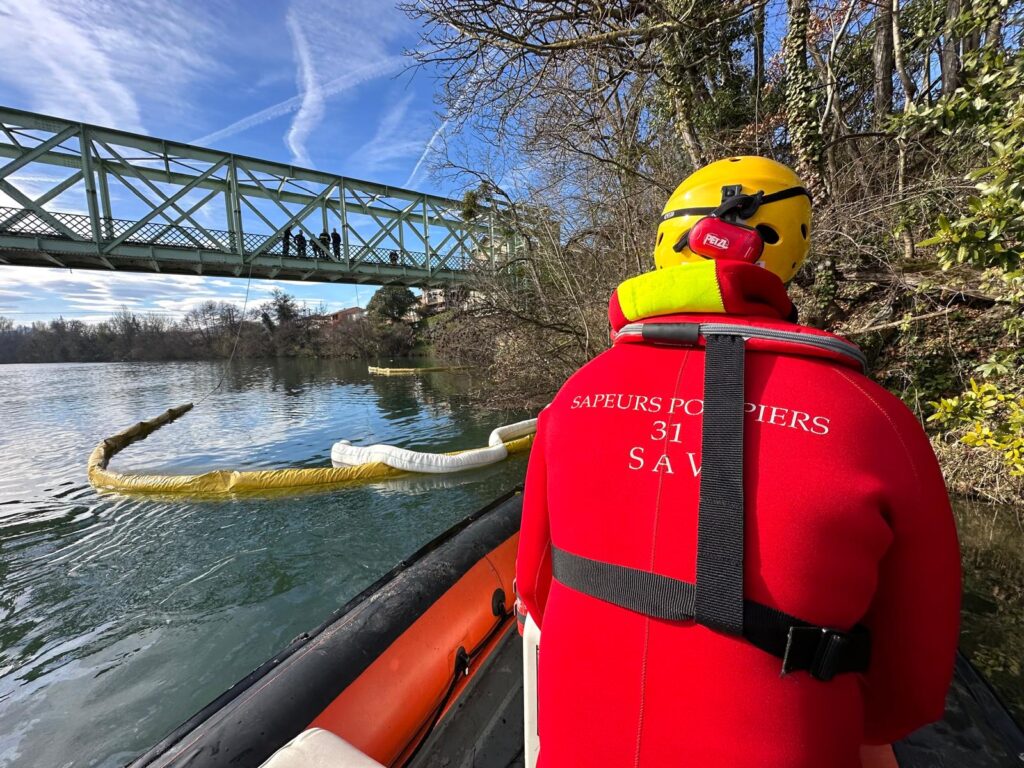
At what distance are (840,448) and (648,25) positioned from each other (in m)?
7.39

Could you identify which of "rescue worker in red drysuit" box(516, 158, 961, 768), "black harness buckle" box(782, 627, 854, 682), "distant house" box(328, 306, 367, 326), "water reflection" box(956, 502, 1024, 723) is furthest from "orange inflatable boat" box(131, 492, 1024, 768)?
"distant house" box(328, 306, 367, 326)

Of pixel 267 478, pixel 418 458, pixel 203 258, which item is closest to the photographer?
pixel 267 478

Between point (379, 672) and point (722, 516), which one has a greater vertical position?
point (722, 516)

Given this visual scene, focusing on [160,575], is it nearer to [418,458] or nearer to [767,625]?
[418,458]

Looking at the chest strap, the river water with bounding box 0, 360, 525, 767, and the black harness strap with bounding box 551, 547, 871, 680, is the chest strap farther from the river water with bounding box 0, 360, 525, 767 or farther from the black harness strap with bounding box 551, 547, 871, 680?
the river water with bounding box 0, 360, 525, 767

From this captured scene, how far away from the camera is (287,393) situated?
79.7 ft

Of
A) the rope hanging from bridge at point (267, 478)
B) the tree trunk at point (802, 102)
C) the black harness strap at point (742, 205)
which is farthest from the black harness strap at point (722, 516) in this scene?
the rope hanging from bridge at point (267, 478)

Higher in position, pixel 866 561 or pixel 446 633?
pixel 866 561

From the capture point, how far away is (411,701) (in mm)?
2092

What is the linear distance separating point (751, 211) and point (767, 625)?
101 cm

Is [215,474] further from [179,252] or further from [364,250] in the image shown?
[364,250]

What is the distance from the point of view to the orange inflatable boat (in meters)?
1.55

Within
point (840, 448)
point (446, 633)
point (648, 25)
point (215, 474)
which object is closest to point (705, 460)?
point (840, 448)

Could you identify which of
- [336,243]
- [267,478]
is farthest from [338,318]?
[267,478]
